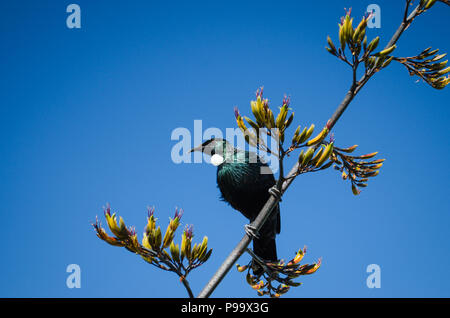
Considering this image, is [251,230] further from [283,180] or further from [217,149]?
[217,149]

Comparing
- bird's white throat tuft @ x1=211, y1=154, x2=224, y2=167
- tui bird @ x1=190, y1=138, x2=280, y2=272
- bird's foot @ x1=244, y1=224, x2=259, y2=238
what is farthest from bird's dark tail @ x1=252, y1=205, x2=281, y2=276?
bird's foot @ x1=244, y1=224, x2=259, y2=238

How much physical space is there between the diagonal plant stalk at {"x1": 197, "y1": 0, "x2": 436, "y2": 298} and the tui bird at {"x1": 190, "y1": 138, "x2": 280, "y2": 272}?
1.65 m

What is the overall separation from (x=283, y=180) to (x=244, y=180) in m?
1.96

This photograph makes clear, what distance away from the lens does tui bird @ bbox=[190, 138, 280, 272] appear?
498cm

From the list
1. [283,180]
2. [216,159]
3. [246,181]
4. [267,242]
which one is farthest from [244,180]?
[283,180]

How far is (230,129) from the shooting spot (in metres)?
3.44

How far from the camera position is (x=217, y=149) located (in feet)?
16.6

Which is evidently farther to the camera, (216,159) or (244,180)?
(216,159)

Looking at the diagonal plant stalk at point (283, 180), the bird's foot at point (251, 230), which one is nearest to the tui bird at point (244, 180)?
the bird's foot at point (251, 230)
